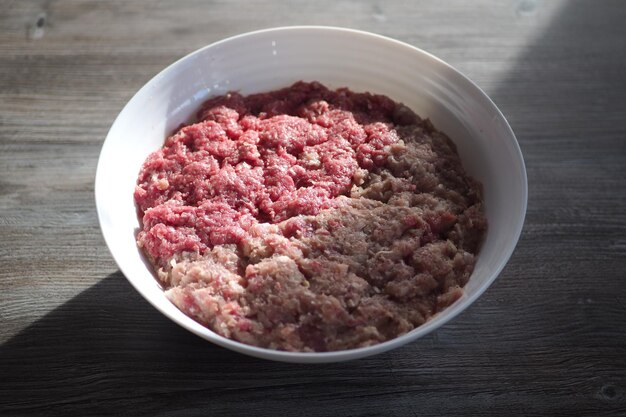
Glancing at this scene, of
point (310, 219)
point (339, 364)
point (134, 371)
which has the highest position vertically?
point (310, 219)

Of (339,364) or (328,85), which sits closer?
(339,364)

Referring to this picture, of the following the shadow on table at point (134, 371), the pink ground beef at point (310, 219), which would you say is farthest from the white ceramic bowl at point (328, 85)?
the shadow on table at point (134, 371)

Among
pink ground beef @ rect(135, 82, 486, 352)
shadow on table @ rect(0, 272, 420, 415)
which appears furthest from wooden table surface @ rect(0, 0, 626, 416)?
pink ground beef @ rect(135, 82, 486, 352)

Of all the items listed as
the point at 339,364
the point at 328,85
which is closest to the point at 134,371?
the point at 339,364

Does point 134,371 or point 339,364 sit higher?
point 339,364

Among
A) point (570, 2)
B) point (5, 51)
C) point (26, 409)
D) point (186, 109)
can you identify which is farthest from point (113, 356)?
point (570, 2)

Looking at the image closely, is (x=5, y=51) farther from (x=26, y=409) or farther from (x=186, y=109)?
(x=26, y=409)

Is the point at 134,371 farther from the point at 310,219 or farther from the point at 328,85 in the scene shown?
the point at 328,85
